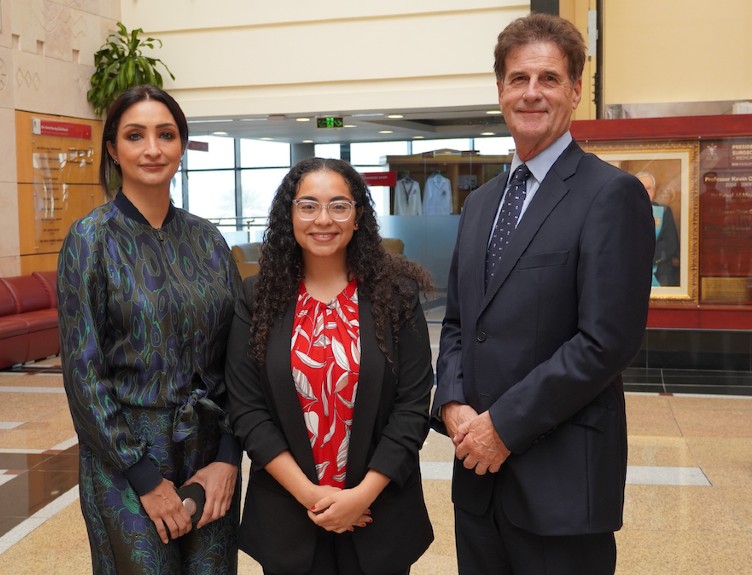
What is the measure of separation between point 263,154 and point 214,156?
1.15 metres

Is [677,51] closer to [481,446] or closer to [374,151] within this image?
[374,151]

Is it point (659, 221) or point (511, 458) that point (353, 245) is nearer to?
point (511, 458)

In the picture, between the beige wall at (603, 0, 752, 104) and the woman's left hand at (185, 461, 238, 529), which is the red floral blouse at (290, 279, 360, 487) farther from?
the beige wall at (603, 0, 752, 104)

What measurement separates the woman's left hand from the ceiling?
9.04 metres

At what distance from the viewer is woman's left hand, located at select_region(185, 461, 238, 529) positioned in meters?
2.32

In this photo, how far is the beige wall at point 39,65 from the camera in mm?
10266

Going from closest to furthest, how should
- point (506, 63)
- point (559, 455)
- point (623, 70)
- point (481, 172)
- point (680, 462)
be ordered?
point (559, 455)
point (506, 63)
point (680, 462)
point (623, 70)
point (481, 172)

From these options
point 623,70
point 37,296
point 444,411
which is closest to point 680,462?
point 444,411

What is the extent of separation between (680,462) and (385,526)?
3662 mm

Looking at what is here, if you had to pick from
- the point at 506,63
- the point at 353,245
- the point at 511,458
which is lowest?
the point at 511,458

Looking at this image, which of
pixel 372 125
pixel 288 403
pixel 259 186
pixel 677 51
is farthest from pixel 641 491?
pixel 259 186

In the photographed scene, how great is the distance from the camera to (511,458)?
7.16ft

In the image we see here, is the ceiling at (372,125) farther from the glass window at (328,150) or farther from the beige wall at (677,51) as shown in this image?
the beige wall at (677,51)

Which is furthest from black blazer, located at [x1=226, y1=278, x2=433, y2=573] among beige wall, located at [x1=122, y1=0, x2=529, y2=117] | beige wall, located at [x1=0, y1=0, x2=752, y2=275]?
beige wall, located at [x1=122, y1=0, x2=529, y2=117]
